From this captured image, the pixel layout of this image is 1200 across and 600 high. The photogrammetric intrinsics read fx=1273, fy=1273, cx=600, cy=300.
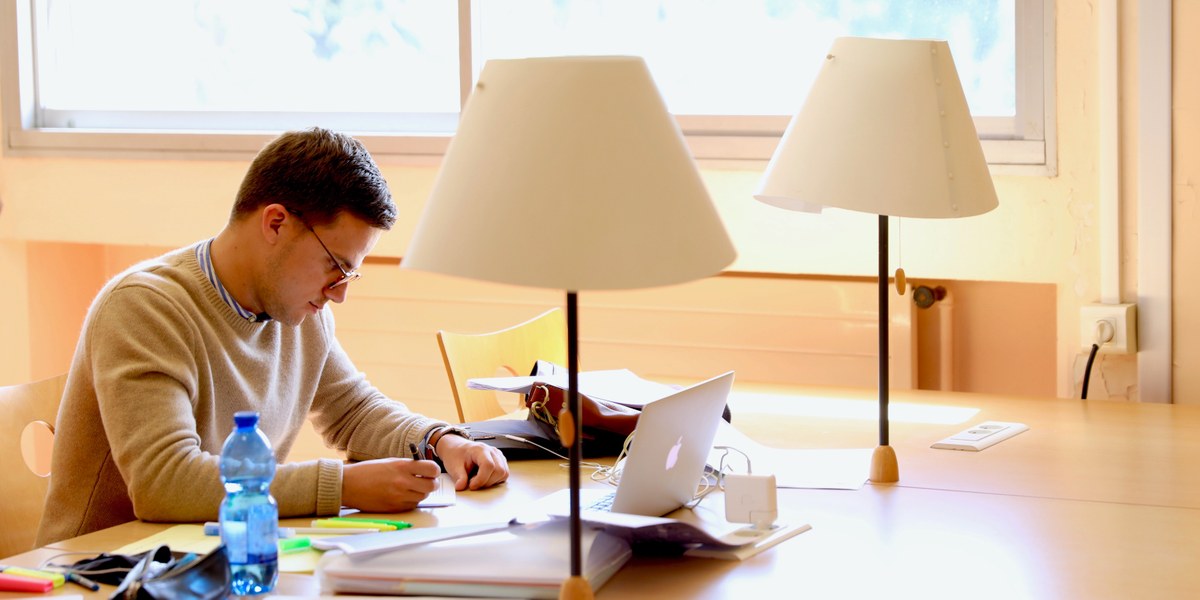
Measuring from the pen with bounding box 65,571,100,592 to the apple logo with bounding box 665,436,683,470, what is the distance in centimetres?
65

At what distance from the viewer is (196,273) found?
177 cm

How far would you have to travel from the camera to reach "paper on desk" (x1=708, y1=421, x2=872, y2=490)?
1811mm

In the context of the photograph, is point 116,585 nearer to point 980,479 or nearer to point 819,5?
point 980,479

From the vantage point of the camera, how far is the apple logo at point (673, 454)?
1.53 m

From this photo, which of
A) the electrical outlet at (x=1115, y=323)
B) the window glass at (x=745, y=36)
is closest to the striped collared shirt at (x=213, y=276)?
the window glass at (x=745, y=36)

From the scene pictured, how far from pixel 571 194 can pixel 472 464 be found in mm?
794

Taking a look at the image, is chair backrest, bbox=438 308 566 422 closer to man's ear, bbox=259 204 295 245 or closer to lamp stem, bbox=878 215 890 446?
man's ear, bbox=259 204 295 245

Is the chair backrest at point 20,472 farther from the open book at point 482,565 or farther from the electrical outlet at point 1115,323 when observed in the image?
the electrical outlet at point 1115,323

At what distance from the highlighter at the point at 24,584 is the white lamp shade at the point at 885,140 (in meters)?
1.02

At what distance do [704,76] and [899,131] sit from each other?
4.19 feet

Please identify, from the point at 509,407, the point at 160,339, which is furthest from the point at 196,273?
the point at 509,407

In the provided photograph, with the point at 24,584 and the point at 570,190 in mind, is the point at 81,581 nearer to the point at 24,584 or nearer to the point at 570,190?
the point at 24,584

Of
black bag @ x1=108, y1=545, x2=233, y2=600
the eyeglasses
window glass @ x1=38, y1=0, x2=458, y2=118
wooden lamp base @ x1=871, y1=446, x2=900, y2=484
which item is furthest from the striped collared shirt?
window glass @ x1=38, y1=0, x2=458, y2=118

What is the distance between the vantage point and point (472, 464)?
1.82 metres
